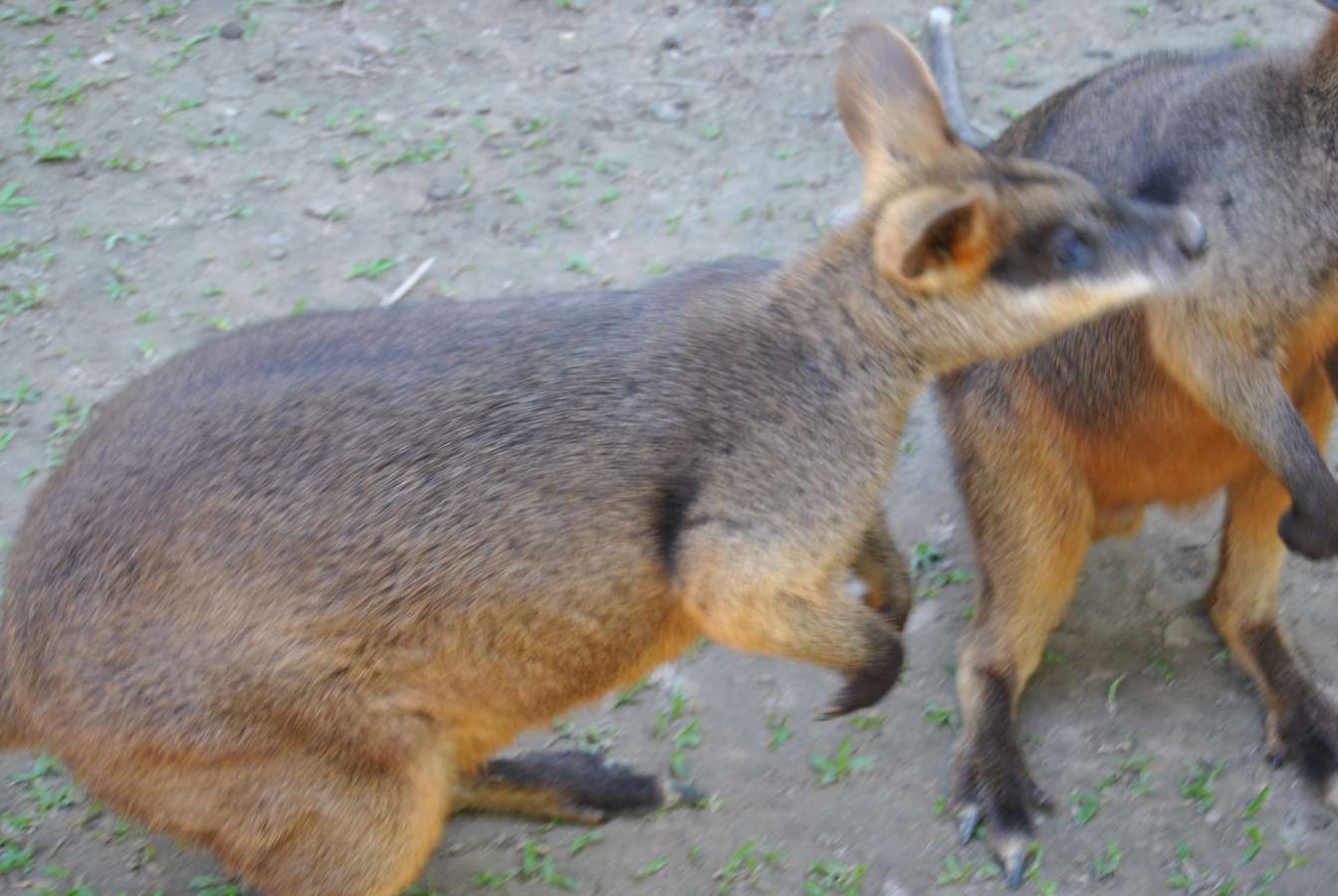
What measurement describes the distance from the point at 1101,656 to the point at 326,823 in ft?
6.99

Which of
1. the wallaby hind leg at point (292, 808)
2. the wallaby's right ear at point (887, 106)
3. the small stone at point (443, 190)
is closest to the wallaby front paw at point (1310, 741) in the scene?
the wallaby's right ear at point (887, 106)

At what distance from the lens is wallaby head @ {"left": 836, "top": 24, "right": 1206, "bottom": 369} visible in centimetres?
295

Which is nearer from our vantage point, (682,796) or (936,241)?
(936,241)

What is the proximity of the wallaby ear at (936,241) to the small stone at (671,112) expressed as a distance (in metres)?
2.79

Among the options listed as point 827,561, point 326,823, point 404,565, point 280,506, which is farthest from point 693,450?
point 326,823

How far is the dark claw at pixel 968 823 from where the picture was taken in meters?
3.61

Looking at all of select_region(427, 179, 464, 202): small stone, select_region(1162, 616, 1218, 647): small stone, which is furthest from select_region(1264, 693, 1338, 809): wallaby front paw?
select_region(427, 179, 464, 202): small stone

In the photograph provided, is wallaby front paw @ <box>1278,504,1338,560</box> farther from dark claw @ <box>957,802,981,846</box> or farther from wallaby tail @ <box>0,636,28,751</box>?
wallaby tail @ <box>0,636,28,751</box>

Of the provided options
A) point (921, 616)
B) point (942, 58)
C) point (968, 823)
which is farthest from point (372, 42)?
point (968, 823)

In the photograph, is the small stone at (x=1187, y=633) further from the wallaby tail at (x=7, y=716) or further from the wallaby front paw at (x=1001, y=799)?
the wallaby tail at (x=7, y=716)

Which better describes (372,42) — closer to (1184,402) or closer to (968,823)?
(1184,402)

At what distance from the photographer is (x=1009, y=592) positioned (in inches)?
149

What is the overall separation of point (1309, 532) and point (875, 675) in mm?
1107

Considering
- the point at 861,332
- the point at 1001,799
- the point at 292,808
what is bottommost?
the point at 1001,799
